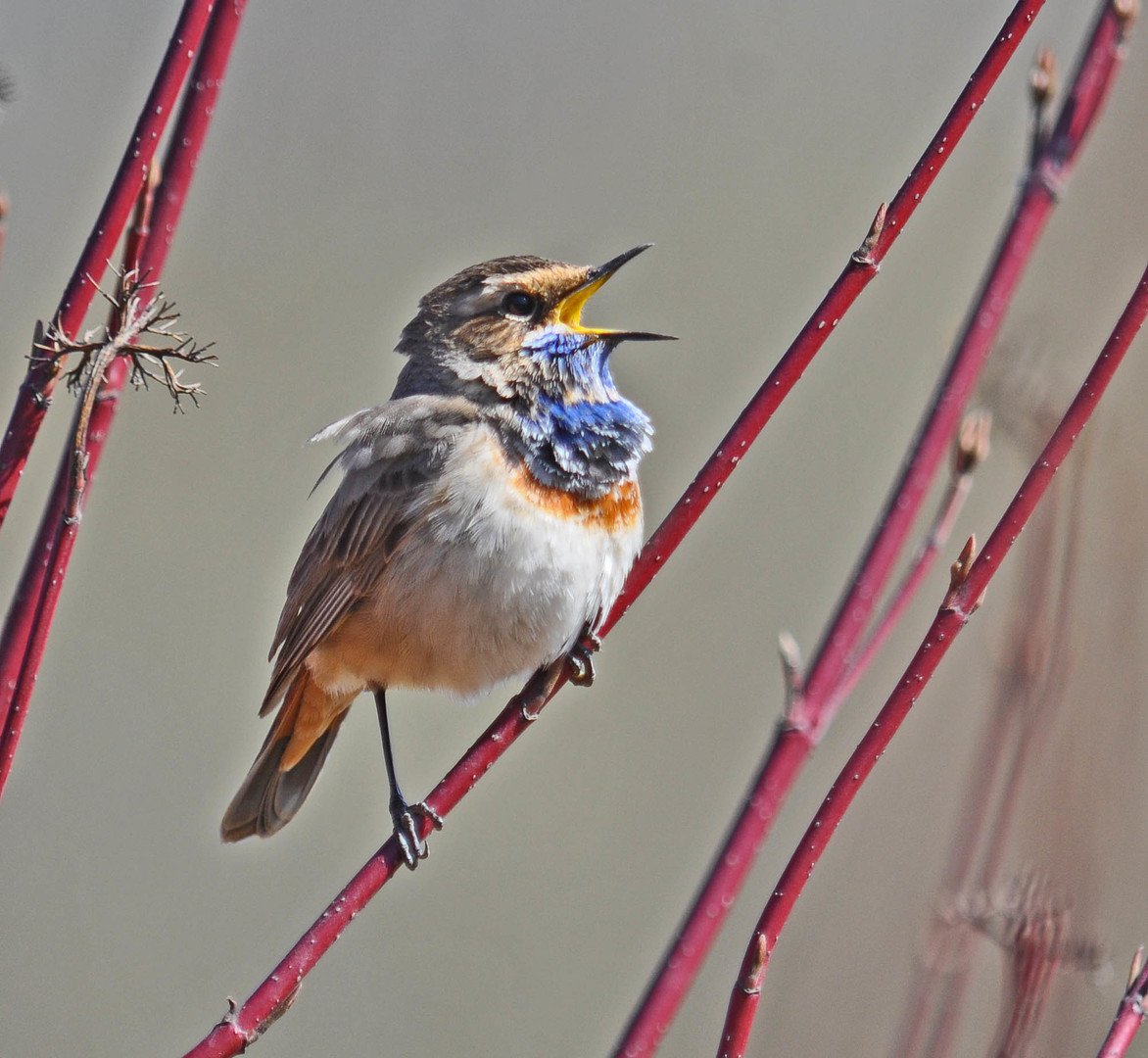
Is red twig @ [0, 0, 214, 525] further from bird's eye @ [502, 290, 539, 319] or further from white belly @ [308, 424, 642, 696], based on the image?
bird's eye @ [502, 290, 539, 319]

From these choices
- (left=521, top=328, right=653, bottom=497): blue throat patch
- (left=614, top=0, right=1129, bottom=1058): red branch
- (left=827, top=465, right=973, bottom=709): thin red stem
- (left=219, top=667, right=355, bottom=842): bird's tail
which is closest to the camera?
(left=614, top=0, right=1129, bottom=1058): red branch

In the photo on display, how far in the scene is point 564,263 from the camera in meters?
3.87

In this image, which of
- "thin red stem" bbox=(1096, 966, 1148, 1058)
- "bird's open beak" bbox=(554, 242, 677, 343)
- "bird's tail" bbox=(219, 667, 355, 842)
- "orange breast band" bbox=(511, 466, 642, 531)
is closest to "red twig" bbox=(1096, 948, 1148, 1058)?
"thin red stem" bbox=(1096, 966, 1148, 1058)

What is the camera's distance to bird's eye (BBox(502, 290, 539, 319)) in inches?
150

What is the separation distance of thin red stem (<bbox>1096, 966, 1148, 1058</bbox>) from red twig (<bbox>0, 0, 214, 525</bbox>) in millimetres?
1687

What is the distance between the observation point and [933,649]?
69.9 inches

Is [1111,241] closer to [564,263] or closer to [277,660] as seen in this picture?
[564,263]

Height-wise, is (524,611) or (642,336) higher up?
(642,336)

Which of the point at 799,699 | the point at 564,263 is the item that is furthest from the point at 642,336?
the point at 799,699

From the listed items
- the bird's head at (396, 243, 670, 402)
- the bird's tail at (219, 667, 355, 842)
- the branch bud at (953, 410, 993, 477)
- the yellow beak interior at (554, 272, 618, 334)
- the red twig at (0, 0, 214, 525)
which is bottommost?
the bird's tail at (219, 667, 355, 842)

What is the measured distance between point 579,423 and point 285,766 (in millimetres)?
1373

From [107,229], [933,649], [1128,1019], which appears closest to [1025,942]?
[1128,1019]

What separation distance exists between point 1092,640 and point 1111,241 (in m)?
1.12

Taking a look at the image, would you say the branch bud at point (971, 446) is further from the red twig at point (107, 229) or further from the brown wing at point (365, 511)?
the brown wing at point (365, 511)
